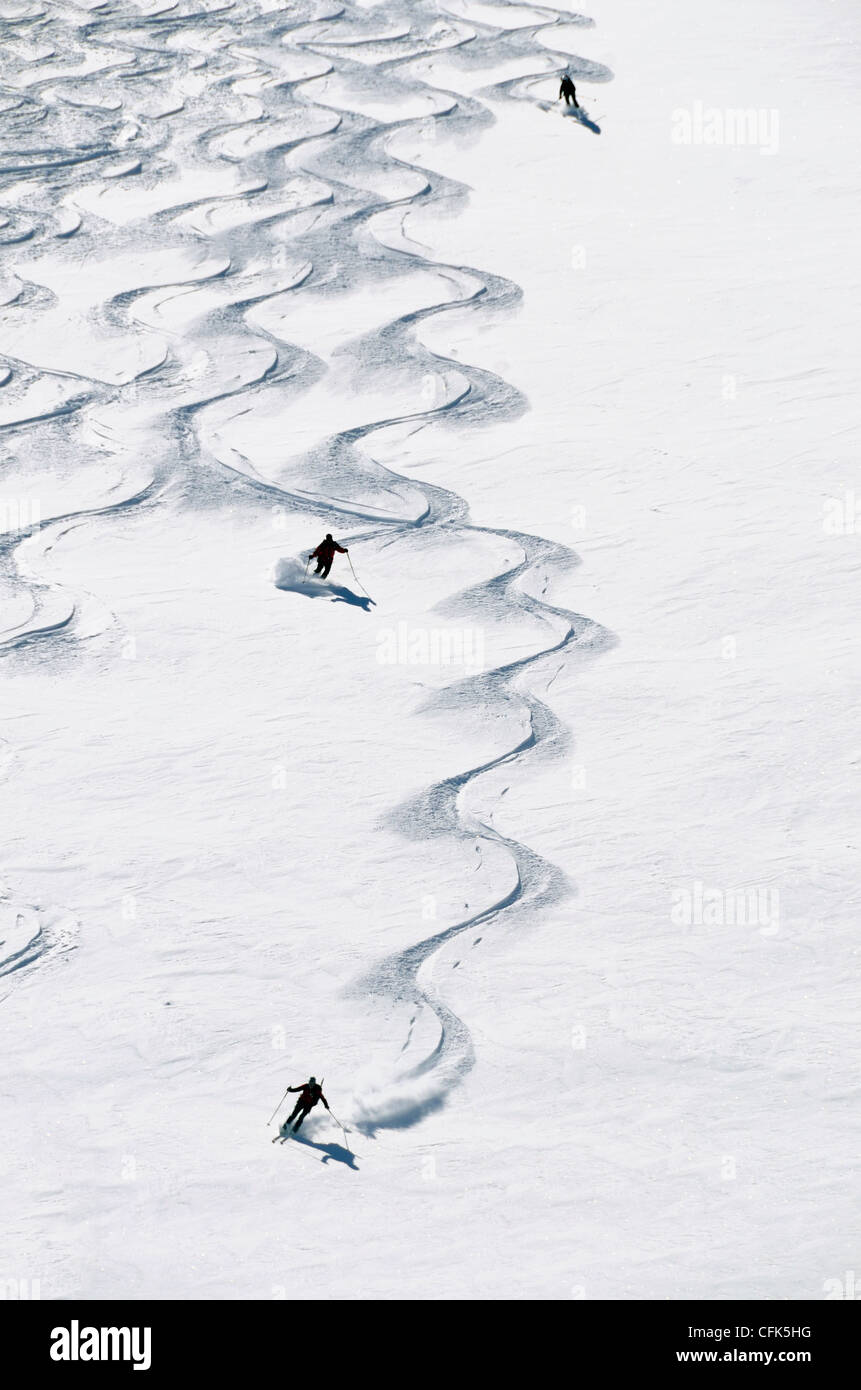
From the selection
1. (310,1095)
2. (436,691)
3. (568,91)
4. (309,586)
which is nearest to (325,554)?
(309,586)

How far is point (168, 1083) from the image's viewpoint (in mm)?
8836

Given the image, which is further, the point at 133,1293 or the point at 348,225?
the point at 348,225

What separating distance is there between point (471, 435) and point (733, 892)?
698cm

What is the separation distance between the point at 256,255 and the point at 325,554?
7.58 meters

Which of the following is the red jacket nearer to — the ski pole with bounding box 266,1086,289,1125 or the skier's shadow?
the ski pole with bounding box 266,1086,289,1125

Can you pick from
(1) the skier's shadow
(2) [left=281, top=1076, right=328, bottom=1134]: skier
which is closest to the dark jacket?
(2) [left=281, top=1076, right=328, bottom=1134]: skier

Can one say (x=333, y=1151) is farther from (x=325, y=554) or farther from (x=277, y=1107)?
(x=325, y=554)

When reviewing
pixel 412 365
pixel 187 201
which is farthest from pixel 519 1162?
pixel 187 201

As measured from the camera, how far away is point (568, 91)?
2208 centimetres

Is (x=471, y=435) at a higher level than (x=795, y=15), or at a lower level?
lower

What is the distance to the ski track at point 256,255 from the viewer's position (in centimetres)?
1224

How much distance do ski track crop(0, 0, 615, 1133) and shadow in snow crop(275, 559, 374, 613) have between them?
82 centimetres

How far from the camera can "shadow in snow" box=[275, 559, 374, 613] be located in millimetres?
13344

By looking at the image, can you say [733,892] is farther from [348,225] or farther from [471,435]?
[348,225]
